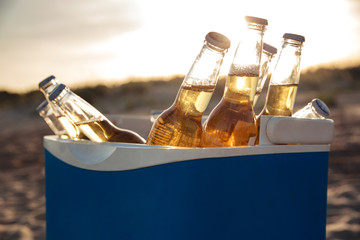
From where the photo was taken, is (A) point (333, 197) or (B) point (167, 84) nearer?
(A) point (333, 197)

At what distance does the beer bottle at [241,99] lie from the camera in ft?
3.35

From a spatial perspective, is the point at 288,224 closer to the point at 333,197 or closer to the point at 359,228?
the point at 359,228

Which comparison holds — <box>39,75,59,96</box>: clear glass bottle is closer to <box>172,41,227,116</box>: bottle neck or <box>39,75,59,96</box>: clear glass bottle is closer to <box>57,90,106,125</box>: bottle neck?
<box>57,90,106,125</box>: bottle neck

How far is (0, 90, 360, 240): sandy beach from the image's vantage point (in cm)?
272

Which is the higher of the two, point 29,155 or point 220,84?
point 220,84

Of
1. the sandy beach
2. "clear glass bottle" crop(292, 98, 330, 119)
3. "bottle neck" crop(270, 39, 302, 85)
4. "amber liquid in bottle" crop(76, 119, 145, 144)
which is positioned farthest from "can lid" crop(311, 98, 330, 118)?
the sandy beach

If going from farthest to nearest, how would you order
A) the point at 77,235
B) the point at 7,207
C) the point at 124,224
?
the point at 7,207 < the point at 77,235 < the point at 124,224

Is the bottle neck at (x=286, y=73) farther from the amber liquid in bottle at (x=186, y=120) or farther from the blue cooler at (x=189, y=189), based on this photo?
the amber liquid in bottle at (x=186, y=120)

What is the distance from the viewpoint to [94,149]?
102 centimetres

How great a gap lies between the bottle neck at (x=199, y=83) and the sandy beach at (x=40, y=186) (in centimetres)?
174

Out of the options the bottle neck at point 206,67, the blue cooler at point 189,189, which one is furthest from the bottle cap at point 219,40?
the blue cooler at point 189,189

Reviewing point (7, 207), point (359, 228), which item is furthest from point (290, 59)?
point (7, 207)

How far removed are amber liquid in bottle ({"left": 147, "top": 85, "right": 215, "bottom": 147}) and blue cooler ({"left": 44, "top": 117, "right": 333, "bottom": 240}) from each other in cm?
11

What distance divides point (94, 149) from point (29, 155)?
5483 mm
